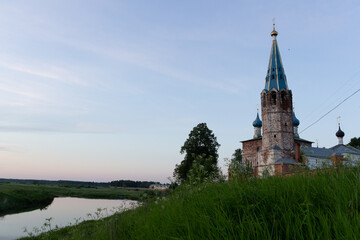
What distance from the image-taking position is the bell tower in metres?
45.6

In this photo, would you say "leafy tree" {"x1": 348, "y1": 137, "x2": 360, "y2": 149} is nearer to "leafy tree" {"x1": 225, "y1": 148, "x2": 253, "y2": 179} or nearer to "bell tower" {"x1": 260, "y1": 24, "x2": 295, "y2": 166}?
"bell tower" {"x1": 260, "y1": 24, "x2": 295, "y2": 166}

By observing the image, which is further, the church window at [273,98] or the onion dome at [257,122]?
the onion dome at [257,122]

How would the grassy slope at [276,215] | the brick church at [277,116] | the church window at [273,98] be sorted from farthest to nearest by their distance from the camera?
the church window at [273,98]
the brick church at [277,116]
the grassy slope at [276,215]

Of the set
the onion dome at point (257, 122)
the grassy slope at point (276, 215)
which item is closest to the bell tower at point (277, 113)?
the onion dome at point (257, 122)

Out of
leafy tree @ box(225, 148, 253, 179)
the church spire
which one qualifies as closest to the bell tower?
the church spire

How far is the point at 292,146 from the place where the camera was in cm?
4619

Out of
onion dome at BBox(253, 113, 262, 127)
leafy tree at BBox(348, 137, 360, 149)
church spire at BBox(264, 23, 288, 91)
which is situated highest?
church spire at BBox(264, 23, 288, 91)

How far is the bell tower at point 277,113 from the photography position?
149 feet

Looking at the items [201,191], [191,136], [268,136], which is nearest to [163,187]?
[201,191]

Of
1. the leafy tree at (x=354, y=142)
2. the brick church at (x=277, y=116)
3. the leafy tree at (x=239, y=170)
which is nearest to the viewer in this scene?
the leafy tree at (x=239, y=170)

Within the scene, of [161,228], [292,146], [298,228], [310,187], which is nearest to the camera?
[298,228]

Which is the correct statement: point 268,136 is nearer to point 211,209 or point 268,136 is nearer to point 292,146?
point 292,146

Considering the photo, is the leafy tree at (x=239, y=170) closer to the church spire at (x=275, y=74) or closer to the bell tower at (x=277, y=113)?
the bell tower at (x=277, y=113)

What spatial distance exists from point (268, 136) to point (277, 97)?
6.83 metres
